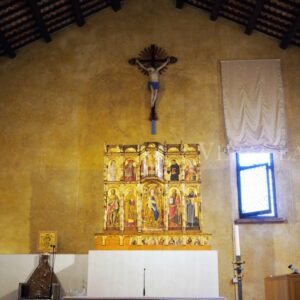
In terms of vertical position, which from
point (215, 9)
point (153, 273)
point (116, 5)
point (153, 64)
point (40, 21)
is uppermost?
point (116, 5)

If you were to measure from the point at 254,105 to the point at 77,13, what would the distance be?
514cm

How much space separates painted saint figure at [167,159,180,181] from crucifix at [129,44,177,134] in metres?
1.66

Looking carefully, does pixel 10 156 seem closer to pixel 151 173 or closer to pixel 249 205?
pixel 151 173

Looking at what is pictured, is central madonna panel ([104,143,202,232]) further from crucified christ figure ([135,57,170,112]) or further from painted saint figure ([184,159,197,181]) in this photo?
crucified christ figure ([135,57,170,112])

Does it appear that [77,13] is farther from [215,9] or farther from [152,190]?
[152,190]

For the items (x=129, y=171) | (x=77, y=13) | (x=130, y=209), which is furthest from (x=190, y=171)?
(x=77, y=13)

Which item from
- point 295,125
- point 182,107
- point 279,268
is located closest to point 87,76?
point 182,107

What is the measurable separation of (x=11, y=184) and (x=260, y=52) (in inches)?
286

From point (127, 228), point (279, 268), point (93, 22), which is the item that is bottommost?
point (279, 268)

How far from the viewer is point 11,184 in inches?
514

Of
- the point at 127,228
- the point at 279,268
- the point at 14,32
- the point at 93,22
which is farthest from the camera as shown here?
the point at 93,22

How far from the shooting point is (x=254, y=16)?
1312 cm

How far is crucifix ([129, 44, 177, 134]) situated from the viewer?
533 inches

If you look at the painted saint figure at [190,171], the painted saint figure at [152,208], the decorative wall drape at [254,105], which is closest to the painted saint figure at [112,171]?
the painted saint figure at [152,208]
